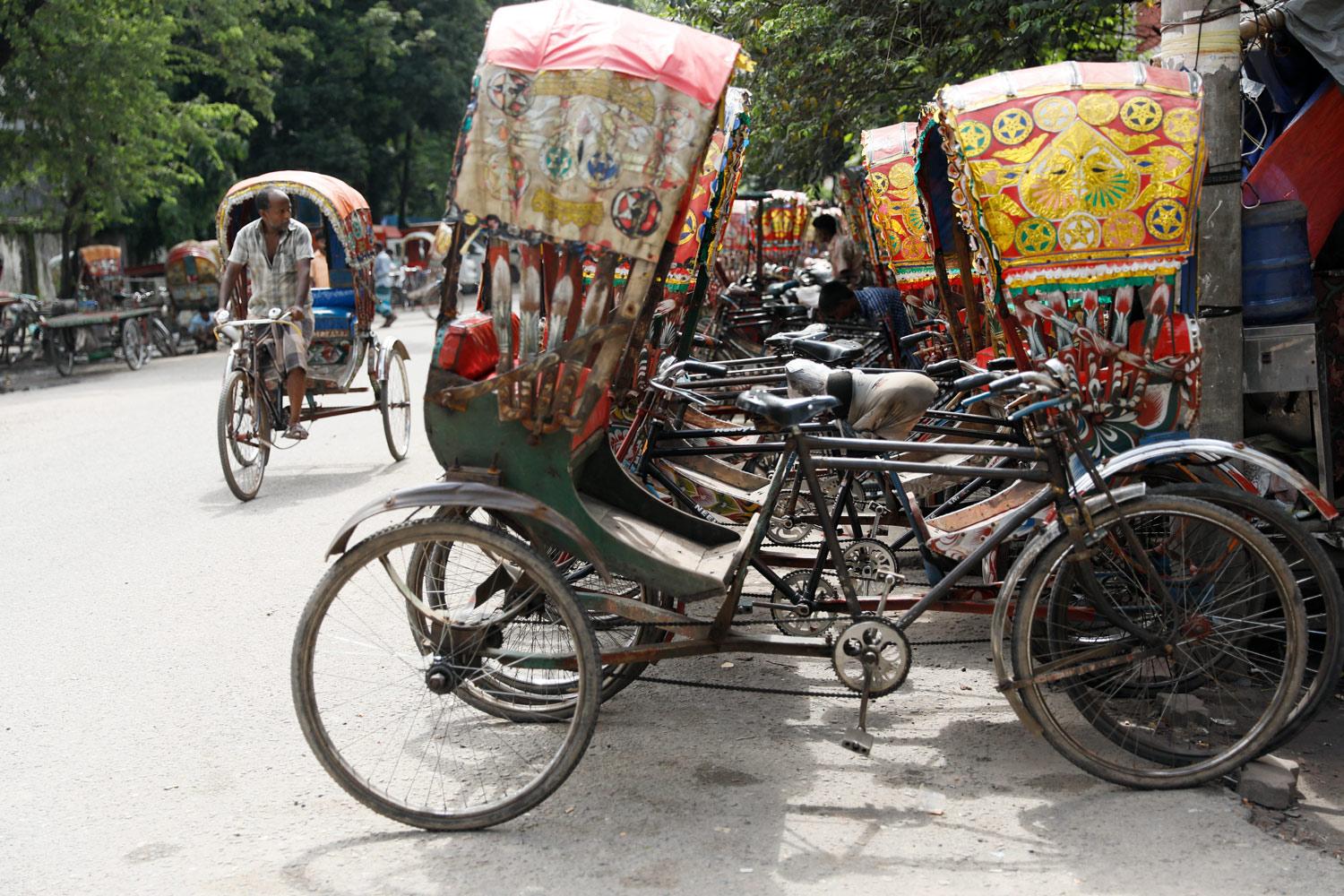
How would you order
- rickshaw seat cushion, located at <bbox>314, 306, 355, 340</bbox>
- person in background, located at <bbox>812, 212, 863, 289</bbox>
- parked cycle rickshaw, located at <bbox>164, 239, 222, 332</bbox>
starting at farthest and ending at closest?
1. parked cycle rickshaw, located at <bbox>164, 239, 222, 332</bbox>
2. person in background, located at <bbox>812, 212, 863, 289</bbox>
3. rickshaw seat cushion, located at <bbox>314, 306, 355, 340</bbox>

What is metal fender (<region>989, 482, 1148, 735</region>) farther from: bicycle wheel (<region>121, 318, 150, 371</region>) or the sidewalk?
bicycle wheel (<region>121, 318, 150, 371</region>)

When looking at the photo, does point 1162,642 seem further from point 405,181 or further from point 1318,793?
point 405,181

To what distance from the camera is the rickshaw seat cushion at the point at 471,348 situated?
3508mm

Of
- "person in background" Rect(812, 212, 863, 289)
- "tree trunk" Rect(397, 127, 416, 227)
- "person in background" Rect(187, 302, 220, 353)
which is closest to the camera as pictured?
"person in background" Rect(812, 212, 863, 289)

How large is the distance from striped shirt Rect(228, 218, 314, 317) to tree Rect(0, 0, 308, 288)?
10.4 metres

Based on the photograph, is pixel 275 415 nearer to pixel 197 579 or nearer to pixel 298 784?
pixel 197 579

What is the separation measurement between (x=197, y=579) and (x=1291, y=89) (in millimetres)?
5292

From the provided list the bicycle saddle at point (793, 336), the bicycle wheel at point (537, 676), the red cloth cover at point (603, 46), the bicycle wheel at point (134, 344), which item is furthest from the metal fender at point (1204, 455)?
the bicycle wheel at point (134, 344)

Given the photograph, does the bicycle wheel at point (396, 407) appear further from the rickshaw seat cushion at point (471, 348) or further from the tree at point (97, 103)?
the tree at point (97, 103)

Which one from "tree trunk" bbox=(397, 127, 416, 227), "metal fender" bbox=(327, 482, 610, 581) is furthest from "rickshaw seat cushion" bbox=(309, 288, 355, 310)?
"tree trunk" bbox=(397, 127, 416, 227)

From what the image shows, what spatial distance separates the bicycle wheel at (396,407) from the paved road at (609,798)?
11.3 feet

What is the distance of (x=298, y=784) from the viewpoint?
3738 mm

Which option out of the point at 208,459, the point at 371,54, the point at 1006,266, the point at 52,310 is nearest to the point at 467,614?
the point at 1006,266

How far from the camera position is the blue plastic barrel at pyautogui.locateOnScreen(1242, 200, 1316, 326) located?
13.9 ft
